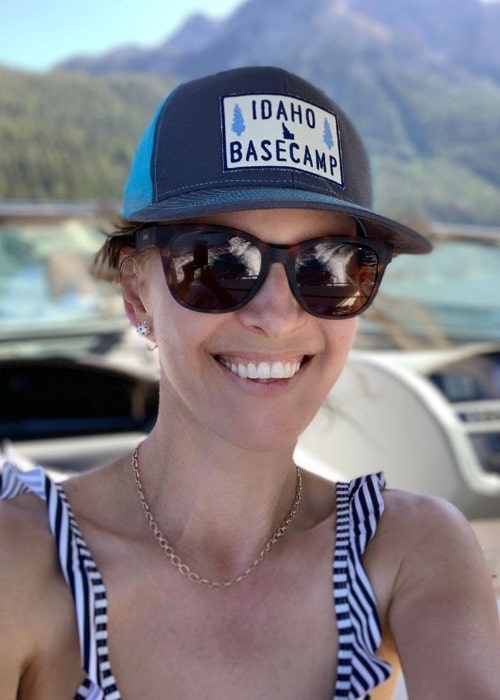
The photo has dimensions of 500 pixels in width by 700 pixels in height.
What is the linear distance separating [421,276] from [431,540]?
8.94 ft

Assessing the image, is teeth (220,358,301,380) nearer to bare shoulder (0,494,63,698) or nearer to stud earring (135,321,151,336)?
stud earring (135,321,151,336)

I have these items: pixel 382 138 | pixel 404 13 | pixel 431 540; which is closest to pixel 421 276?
pixel 382 138

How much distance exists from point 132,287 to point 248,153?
0.25m

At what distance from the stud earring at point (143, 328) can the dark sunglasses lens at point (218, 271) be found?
0.45 ft

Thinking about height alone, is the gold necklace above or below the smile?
below

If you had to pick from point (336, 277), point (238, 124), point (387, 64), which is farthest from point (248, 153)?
point (387, 64)

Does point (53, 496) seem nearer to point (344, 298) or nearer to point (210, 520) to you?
point (210, 520)

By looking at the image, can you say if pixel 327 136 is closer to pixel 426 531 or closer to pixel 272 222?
pixel 272 222

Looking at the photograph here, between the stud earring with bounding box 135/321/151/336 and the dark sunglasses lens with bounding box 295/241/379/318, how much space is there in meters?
0.22

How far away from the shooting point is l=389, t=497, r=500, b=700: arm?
2.68ft

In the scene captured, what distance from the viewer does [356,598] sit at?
0.91m

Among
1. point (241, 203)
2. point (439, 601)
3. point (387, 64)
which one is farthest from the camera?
point (387, 64)

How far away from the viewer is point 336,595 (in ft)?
→ 3.01

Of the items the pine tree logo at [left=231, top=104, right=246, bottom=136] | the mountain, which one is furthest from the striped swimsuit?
the mountain
